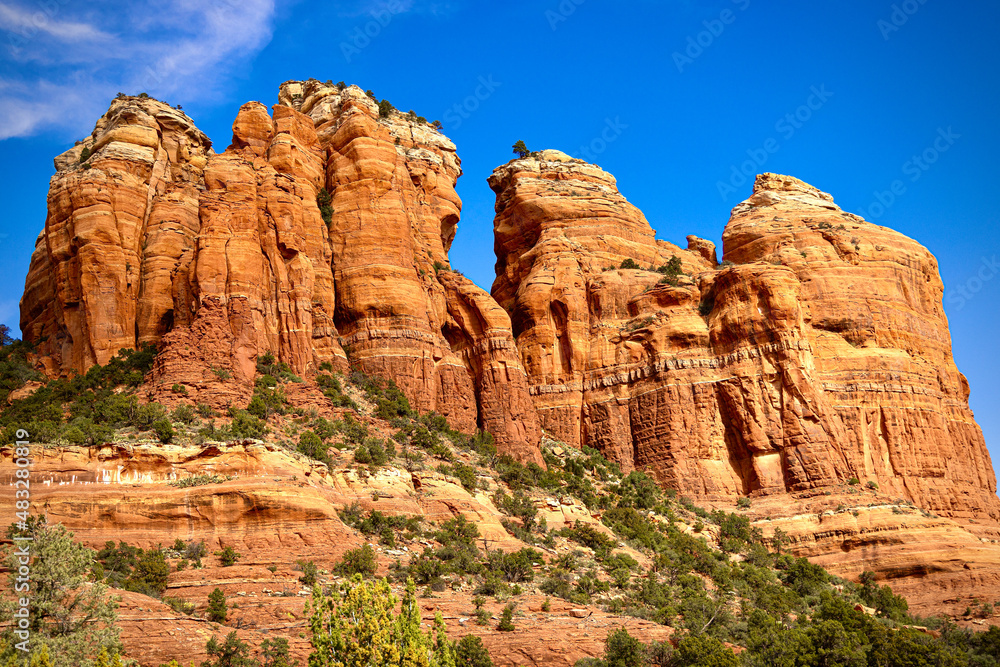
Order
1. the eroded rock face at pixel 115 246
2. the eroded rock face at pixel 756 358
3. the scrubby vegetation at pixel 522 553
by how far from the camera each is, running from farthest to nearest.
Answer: the eroded rock face at pixel 756 358 → the eroded rock face at pixel 115 246 → the scrubby vegetation at pixel 522 553

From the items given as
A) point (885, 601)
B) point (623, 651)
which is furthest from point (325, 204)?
point (885, 601)

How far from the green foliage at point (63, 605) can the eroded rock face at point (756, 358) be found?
1607 inches

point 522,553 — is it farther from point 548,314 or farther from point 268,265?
point 548,314

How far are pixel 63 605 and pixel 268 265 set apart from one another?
89.1 feet

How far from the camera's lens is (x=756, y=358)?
64312 millimetres

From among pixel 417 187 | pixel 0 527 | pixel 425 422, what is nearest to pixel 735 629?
pixel 425 422

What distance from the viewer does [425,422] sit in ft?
179

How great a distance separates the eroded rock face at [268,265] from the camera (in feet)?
160

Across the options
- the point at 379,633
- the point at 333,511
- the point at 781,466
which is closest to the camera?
the point at 379,633

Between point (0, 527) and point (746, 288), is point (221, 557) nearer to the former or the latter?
point (0, 527)

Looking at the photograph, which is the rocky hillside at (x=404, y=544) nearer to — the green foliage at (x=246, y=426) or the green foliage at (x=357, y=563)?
the green foliage at (x=357, y=563)

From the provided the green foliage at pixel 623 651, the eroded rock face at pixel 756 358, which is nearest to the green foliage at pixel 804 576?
the eroded rock face at pixel 756 358

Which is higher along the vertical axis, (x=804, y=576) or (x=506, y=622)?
(x=506, y=622)

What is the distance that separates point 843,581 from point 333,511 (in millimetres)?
32385
